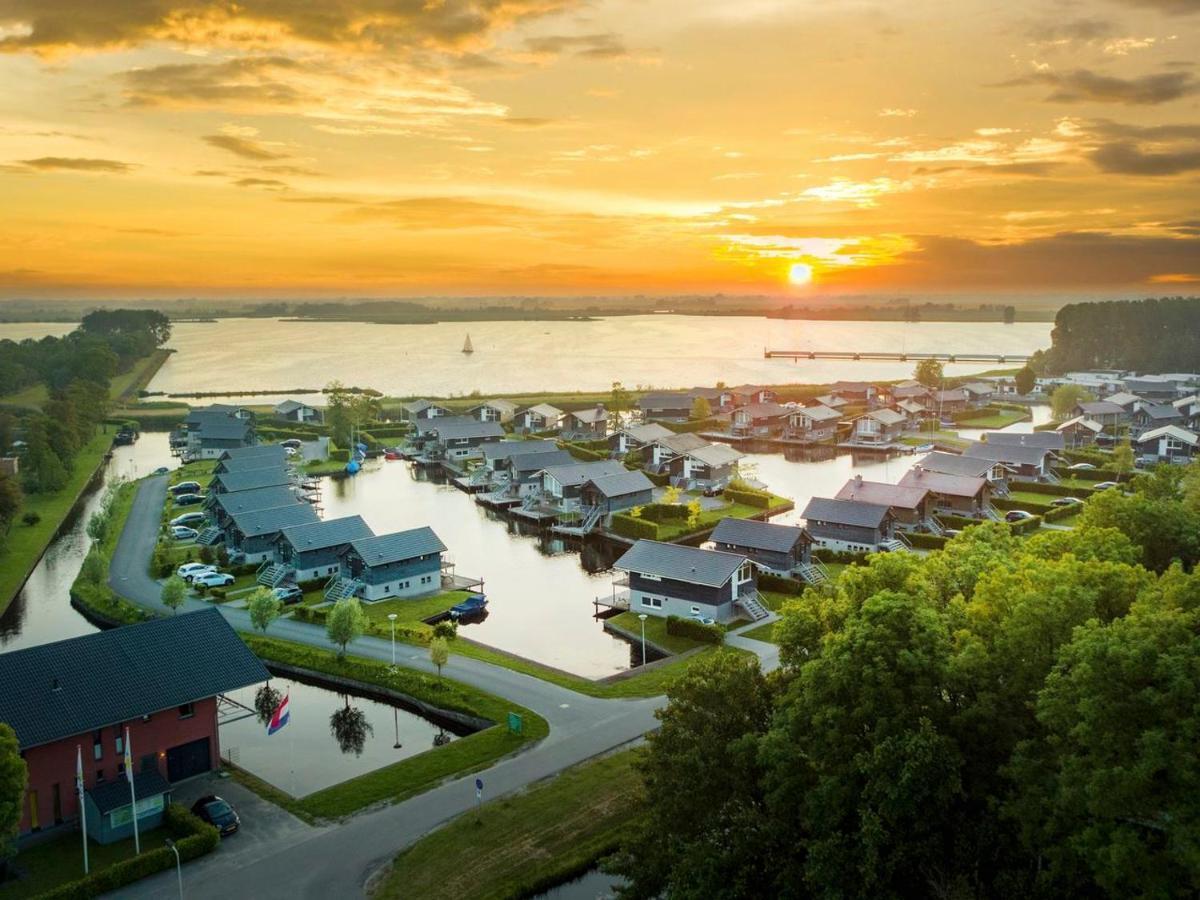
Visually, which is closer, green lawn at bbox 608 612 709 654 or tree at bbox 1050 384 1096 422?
green lawn at bbox 608 612 709 654

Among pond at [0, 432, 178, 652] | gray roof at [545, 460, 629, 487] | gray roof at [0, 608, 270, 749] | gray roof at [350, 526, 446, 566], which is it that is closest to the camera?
gray roof at [0, 608, 270, 749]

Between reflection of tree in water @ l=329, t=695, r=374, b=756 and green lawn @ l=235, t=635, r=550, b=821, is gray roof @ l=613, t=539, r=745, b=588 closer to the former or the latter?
green lawn @ l=235, t=635, r=550, b=821

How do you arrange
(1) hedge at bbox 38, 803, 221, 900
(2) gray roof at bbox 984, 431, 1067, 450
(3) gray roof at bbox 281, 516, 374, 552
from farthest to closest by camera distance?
(2) gray roof at bbox 984, 431, 1067, 450
(3) gray roof at bbox 281, 516, 374, 552
(1) hedge at bbox 38, 803, 221, 900

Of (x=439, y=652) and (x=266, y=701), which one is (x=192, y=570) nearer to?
(x=266, y=701)

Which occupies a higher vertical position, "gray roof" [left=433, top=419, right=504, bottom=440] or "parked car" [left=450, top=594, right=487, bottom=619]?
"gray roof" [left=433, top=419, right=504, bottom=440]

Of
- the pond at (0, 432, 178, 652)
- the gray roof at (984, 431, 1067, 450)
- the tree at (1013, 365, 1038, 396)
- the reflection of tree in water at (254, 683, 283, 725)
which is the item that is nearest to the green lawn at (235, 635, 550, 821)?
the reflection of tree in water at (254, 683, 283, 725)

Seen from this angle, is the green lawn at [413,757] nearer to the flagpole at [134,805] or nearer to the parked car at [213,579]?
the flagpole at [134,805]

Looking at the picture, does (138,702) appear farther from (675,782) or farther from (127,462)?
(127,462)
